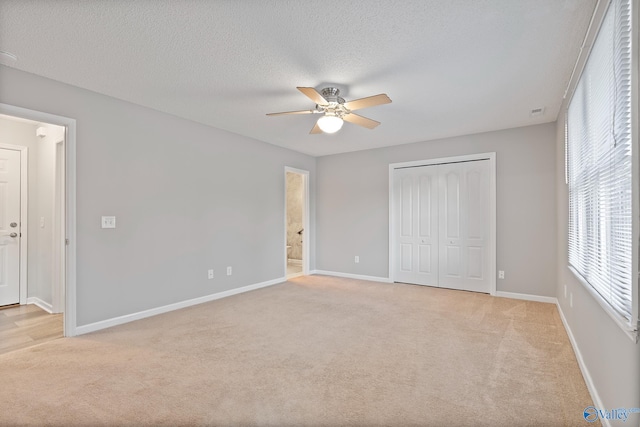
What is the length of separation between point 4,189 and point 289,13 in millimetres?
4708

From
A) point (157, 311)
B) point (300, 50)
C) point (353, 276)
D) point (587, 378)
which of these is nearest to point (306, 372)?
point (587, 378)

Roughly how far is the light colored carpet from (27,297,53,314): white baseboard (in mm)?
1471

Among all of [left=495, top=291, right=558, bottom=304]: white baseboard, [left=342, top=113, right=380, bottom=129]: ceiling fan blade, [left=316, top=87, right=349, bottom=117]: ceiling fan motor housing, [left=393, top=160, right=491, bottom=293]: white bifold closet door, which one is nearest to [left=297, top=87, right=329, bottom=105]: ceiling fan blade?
[left=316, top=87, right=349, bottom=117]: ceiling fan motor housing

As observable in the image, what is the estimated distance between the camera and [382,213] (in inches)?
230

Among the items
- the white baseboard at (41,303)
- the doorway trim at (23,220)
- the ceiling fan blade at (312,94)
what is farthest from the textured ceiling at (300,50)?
the white baseboard at (41,303)

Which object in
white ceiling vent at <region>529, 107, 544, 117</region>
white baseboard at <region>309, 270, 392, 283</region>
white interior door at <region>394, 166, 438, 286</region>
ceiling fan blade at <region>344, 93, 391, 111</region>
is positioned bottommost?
white baseboard at <region>309, 270, 392, 283</region>

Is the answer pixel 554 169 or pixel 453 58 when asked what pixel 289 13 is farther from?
pixel 554 169

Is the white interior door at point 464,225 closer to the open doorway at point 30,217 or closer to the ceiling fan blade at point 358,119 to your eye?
the ceiling fan blade at point 358,119

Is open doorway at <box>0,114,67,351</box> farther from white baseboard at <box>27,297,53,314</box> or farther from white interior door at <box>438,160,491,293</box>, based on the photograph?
white interior door at <box>438,160,491,293</box>

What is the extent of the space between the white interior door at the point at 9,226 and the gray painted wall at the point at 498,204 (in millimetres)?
4724

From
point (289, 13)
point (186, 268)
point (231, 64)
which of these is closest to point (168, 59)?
point (231, 64)

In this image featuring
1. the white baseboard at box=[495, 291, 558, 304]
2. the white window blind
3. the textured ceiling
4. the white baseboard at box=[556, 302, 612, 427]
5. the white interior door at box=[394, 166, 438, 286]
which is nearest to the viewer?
the white window blind

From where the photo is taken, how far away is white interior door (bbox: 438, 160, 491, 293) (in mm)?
4855

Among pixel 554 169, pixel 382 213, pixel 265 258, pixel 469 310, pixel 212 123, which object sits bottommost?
pixel 469 310
